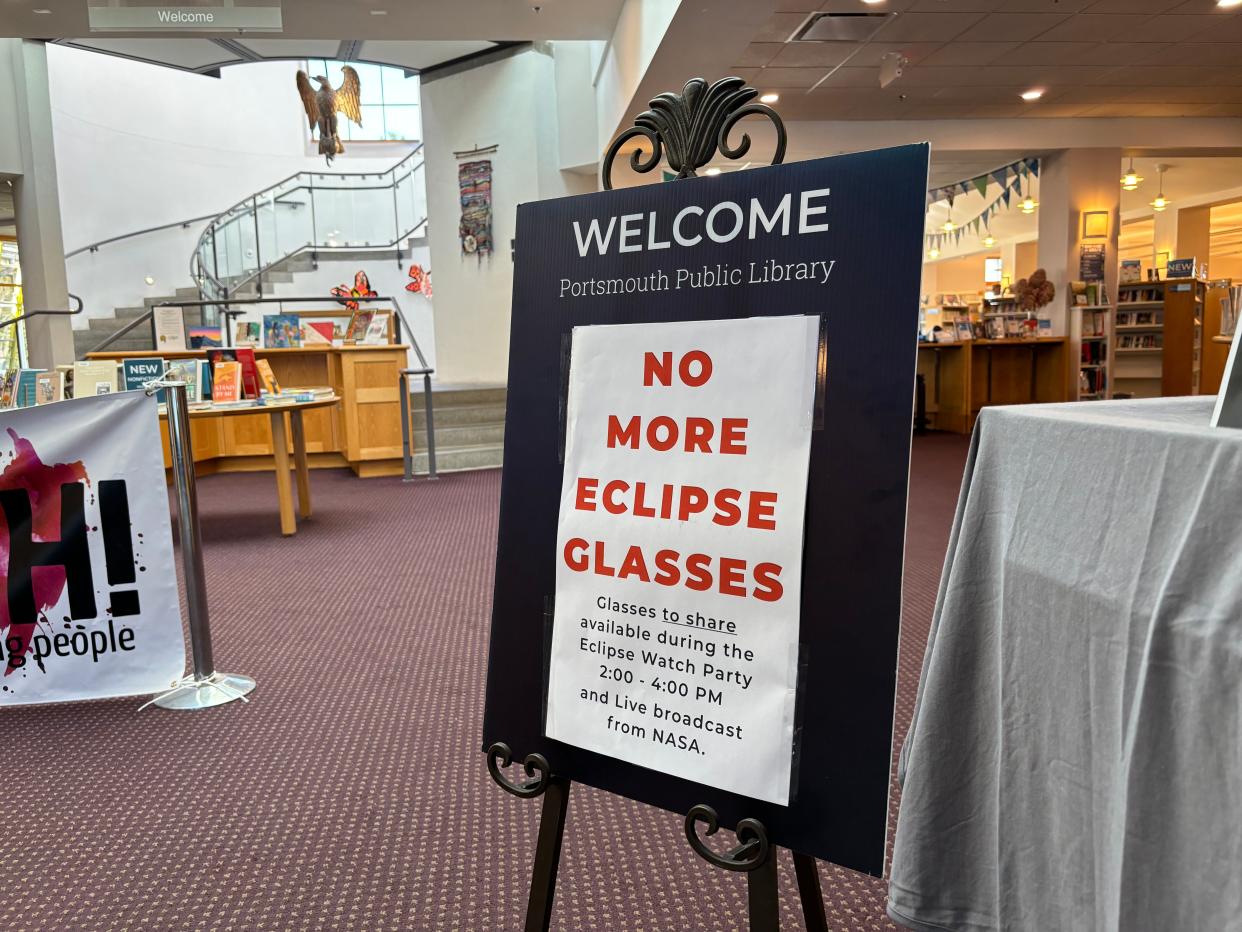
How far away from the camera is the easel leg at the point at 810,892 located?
3.95ft

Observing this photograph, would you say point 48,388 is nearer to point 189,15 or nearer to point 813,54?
point 189,15

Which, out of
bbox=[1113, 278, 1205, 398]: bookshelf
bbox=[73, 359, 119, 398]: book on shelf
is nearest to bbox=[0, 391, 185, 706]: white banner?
bbox=[73, 359, 119, 398]: book on shelf

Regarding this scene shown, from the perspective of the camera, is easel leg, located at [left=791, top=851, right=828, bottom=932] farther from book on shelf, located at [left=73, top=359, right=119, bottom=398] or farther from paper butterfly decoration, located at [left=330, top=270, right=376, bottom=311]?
paper butterfly decoration, located at [left=330, top=270, right=376, bottom=311]

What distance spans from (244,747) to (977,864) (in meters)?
2.02

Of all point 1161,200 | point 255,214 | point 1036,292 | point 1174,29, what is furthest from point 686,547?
point 1161,200

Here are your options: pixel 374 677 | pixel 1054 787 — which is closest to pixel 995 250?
pixel 374 677

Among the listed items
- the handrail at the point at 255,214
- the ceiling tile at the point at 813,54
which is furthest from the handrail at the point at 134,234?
the ceiling tile at the point at 813,54

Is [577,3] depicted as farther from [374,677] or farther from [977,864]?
[977,864]

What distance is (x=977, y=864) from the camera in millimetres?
1022

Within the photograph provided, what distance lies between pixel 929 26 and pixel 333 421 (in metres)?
5.53

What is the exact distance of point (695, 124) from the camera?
1.22 metres

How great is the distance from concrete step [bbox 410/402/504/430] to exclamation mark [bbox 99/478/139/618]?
17.5 feet

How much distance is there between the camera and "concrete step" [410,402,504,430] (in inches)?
313

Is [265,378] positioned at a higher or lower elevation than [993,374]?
higher
